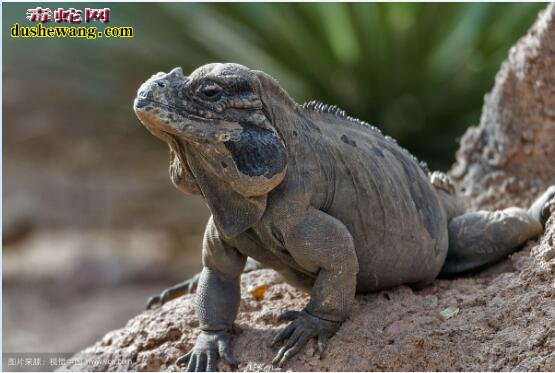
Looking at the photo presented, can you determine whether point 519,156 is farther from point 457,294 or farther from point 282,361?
point 282,361

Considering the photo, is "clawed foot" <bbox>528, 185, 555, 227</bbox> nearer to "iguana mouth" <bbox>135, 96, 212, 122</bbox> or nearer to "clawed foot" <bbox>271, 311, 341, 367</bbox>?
"clawed foot" <bbox>271, 311, 341, 367</bbox>

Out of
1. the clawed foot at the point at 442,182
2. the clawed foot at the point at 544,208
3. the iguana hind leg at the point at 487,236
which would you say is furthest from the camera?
the clawed foot at the point at 442,182

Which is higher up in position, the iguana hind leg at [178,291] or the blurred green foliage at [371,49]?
the blurred green foliage at [371,49]

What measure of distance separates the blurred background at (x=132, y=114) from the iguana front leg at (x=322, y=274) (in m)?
4.14

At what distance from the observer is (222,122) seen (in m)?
3.85

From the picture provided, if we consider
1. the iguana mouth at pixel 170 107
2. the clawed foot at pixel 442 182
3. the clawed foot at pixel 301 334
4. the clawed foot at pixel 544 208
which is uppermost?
the clawed foot at pixel 442 182


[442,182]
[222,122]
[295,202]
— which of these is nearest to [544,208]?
[442,182]

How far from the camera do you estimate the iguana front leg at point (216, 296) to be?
426cm

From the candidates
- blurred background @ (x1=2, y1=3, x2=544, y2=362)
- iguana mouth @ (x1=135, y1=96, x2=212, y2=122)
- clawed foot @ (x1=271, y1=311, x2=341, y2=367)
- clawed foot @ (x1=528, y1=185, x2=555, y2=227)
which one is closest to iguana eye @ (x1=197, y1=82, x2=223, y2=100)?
iguana mouth @ (x1=135, y1=96, x2=212, y2=122)

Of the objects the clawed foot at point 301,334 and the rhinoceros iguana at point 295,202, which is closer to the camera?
the rhinoceros iguana at point 295,202

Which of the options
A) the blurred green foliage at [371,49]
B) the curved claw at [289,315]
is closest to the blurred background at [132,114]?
the blurred green foliage at [371,49]

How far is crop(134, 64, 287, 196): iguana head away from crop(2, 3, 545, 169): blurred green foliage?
5.10 metres

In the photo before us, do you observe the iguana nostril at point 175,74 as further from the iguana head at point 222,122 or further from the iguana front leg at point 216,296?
the iguana front leg at point 216,296

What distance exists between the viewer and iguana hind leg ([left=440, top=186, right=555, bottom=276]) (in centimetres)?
474
